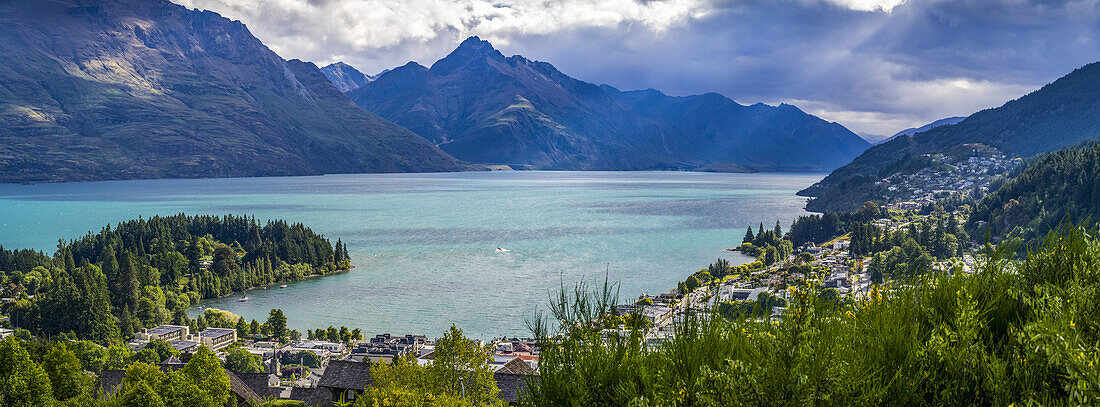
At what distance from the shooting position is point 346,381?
29.1m

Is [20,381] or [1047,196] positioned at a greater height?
[1047,196]

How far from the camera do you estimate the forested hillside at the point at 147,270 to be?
6912cm

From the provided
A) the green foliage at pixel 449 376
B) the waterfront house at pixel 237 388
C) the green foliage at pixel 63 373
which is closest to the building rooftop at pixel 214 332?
the waterfront house at pixel 237 388

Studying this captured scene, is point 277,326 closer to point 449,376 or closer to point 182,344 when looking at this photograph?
point 182,344

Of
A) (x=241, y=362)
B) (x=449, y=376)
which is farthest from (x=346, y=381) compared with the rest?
(x=241, y=362)

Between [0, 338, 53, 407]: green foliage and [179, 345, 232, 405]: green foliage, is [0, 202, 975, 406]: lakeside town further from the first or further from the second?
[0, 338, 53, 407]: green foliage

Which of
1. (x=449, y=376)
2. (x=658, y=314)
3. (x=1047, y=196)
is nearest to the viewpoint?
(x=449, y=376)

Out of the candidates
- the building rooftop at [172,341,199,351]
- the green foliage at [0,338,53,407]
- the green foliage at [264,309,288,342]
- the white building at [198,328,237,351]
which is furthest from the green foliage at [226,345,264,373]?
the green foliage at [0,338,53,407]

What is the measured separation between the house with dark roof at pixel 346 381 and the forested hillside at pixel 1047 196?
90756mm

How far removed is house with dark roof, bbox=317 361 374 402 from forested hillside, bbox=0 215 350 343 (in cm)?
5000

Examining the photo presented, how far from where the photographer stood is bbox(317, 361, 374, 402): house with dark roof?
A: 2872cm

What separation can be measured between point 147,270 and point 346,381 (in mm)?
73008

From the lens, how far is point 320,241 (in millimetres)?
113000

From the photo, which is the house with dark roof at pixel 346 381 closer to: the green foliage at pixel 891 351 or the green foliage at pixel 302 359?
the green foliage at pixel 891 351
